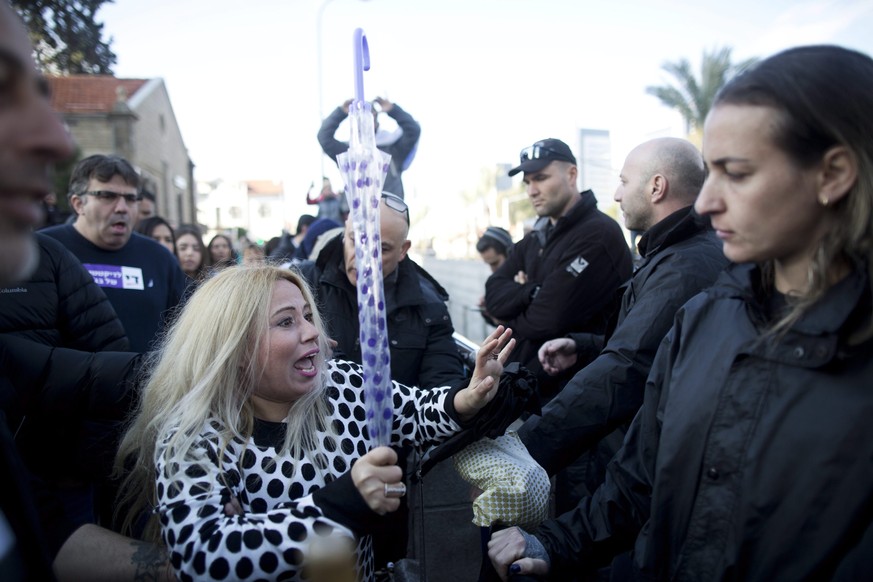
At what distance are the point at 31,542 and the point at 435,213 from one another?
57.7 meters

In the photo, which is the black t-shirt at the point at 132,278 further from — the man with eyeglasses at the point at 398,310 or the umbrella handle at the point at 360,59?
the umbrella handle at the point at 360,59

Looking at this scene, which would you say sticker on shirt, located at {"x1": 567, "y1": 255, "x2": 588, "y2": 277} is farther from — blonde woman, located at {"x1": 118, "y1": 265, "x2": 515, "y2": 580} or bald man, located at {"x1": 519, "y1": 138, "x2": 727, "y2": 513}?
blonde woman, located at {"x1": 118, "y1": 265, "x2": 515, "y2": 580}

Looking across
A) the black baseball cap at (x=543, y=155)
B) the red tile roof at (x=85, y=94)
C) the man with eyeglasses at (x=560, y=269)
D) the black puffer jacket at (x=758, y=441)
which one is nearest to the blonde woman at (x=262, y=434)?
the black puffer jacket at (x=758, y=441)

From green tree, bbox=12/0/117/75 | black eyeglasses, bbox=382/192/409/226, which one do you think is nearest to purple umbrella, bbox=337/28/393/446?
black eyeglasses, bbox=382/192/409/226

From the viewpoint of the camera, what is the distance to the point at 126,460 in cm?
238

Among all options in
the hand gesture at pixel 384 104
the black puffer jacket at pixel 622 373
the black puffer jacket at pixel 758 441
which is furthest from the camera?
the hand gesture at pixel 384 104

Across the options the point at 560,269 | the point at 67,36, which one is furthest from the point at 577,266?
the point at 67,36

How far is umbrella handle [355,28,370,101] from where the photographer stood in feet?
5.26

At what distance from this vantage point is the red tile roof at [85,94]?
106 ft

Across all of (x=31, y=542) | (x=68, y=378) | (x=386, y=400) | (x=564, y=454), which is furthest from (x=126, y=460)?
(x=564, y=454)

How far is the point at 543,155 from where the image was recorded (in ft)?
13.8

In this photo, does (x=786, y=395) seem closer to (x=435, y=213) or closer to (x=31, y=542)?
(x=31, y=542)

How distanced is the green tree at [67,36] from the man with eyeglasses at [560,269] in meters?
14.3

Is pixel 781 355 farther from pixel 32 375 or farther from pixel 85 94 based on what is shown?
pixel 85 94
